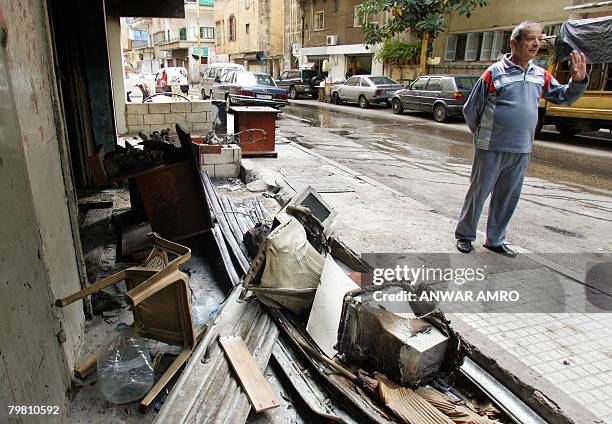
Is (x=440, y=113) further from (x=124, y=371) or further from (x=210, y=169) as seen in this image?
(x=124, y=371)

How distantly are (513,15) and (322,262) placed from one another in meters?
20.3

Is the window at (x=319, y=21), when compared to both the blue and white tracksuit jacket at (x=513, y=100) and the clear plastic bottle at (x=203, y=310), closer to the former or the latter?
the blue and white tracksuit jacket at (x=513, y=100)

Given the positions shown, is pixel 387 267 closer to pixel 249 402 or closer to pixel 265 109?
pixel 249 402

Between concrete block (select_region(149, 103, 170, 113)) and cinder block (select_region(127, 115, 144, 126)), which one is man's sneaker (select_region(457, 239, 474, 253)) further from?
cinder block (select_region(127, 115, 144, 126))

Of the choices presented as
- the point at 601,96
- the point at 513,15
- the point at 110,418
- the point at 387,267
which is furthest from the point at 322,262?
the point at 513,15

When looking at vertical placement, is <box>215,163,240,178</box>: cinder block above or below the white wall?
below

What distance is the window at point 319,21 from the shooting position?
32281mm

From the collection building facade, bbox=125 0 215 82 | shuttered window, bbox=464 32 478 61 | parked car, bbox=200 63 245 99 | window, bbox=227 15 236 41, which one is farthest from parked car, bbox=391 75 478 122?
window, bbox=227 15 236 41

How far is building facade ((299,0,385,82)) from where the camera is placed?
28.2m

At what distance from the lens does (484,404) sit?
2646 mm

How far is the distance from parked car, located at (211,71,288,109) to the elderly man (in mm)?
12923

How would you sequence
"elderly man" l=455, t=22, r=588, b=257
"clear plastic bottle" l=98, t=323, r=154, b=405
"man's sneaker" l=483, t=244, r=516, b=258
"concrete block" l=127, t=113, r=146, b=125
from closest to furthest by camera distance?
"clear plastic bottle" l=98, t=323, r=154, b=405
"elderly man" l=455, t=22, r=588, b=257
"man's sneaker" l=483, t=244, r=516, b=258
"concrete block" l=127, t=113, r=146, b=125

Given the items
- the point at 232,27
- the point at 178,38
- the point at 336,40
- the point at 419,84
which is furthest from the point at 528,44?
the point at 178,38

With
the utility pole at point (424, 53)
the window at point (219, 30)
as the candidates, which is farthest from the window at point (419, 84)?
the window at point (219, 30)
